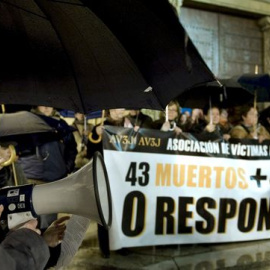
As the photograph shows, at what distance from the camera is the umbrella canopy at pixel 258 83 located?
20.2 feet

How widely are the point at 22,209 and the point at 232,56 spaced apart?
10.0 m

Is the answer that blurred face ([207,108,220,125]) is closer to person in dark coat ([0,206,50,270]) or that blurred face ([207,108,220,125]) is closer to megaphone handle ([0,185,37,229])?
megaphone handle ([0,185,37,229])

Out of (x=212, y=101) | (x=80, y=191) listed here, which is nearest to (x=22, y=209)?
(x=80, y=191)

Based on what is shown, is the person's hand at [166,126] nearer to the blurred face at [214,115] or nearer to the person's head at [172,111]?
the person's head at [172,111]

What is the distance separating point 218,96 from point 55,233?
4757 millimetres

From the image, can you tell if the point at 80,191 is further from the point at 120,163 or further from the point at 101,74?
the point at 120,163

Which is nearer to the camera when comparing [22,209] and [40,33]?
[22,209]

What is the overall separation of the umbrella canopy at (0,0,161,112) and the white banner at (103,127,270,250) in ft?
6.48

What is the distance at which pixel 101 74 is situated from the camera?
2.41 metres

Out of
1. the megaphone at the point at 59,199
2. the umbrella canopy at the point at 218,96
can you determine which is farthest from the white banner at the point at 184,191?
the megaphone at the point at 59,199

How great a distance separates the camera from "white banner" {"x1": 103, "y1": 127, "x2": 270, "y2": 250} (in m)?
4.49

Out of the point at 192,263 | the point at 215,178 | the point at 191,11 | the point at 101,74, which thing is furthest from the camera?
the point at 191,11

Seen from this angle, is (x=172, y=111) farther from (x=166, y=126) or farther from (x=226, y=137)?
(x=226, y=137)

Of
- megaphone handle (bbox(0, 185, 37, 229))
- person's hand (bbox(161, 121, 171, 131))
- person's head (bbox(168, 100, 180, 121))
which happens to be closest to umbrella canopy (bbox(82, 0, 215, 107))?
megaphone handle (bbox(0, 185, 37, 229))
